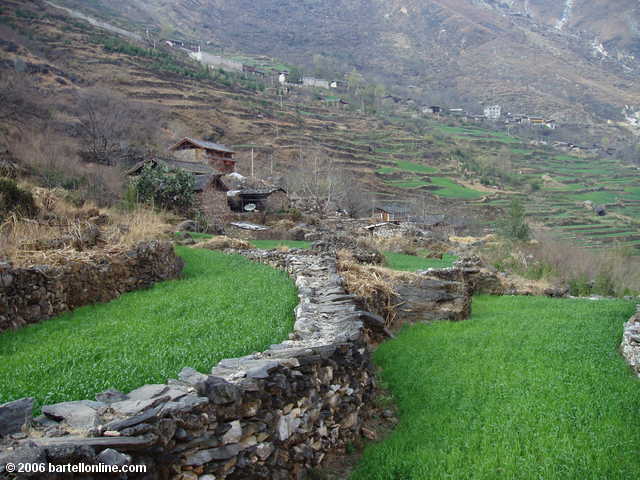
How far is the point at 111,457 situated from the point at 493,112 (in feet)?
469

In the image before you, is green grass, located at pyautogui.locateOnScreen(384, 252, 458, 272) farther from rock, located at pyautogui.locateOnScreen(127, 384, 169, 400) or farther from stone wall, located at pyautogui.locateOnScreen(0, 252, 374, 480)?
rock, located at pyautogui.locateOnScreen(127, 384, 169, 400)

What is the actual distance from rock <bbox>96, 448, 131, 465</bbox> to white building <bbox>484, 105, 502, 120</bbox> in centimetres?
13672

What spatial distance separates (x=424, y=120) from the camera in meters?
106

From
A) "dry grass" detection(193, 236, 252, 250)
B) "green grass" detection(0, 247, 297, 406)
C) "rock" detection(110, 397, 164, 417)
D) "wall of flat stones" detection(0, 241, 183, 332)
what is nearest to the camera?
"rock" detection(110, 397, 164, 417)

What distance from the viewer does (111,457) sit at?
2797 millimetres

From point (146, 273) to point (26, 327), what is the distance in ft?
9.79

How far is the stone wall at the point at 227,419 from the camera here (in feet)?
9.62

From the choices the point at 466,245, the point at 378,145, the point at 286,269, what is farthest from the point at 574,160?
the point at 286,269

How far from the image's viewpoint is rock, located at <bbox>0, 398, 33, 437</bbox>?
296 centimetres

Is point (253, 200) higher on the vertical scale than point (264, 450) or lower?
higher

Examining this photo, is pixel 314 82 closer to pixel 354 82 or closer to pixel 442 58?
pixel 354 82

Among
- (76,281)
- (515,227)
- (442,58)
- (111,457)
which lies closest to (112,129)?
(515,227)

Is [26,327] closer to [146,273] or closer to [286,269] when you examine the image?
[146,273]

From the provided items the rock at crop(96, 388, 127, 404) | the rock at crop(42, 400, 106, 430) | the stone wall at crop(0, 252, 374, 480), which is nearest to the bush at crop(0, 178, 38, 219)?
the stone wall at crop(0, 252, 374, 480)
